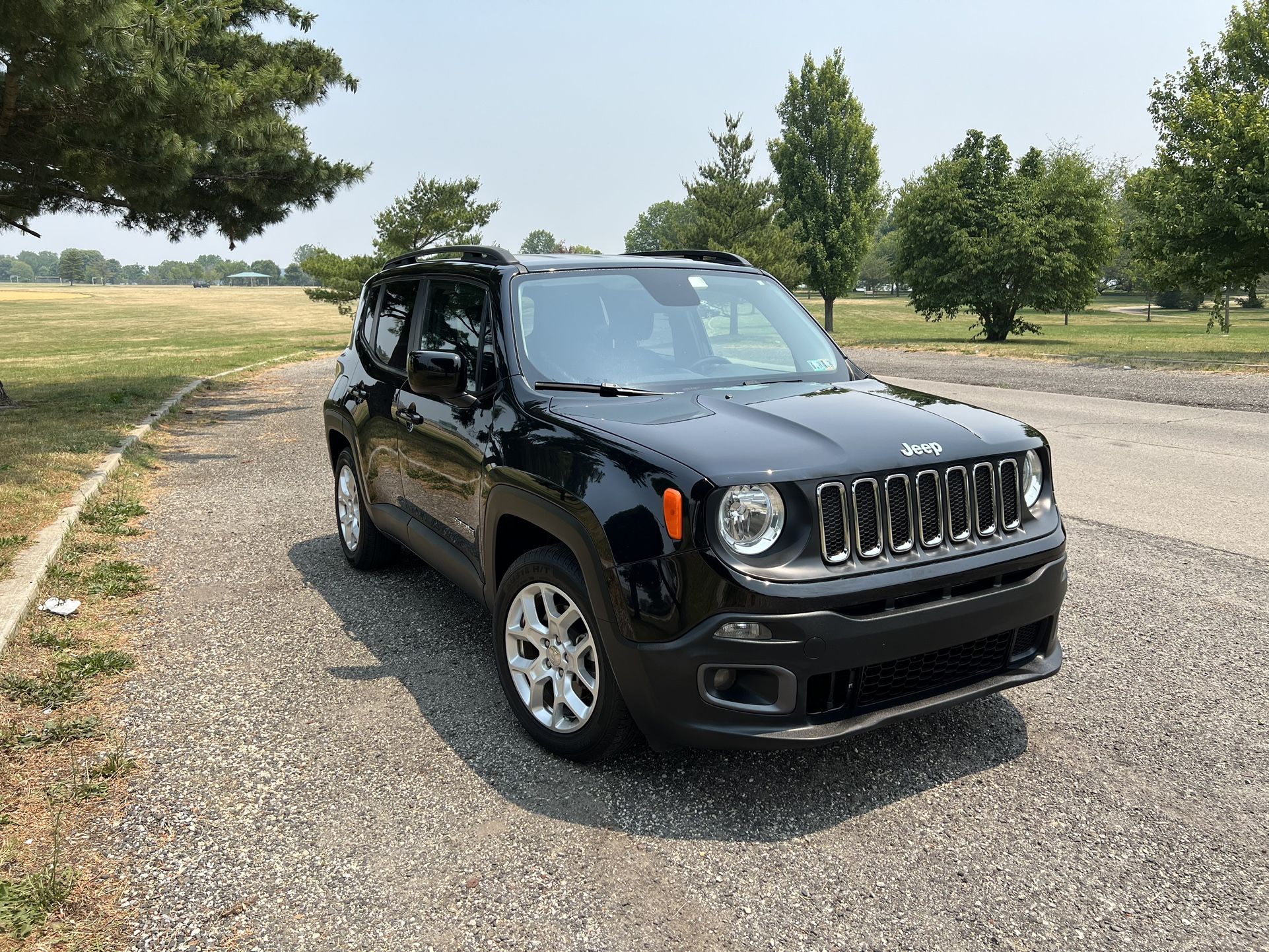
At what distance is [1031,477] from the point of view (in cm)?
360

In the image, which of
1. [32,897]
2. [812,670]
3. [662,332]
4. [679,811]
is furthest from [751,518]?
[32,897]

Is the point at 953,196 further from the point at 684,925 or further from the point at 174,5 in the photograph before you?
the point at 684,925

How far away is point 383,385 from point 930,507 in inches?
126

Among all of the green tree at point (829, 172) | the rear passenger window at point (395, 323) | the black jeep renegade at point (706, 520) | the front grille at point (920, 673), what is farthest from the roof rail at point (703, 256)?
the green tree at point (829, 172)

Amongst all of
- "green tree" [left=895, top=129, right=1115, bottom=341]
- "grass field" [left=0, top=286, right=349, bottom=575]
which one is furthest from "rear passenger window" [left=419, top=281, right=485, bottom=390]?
"green tree" [left=895, top=129, right=1115, bottom=341]

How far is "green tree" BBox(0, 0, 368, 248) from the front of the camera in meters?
9.30

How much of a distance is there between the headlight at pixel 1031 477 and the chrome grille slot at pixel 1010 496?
0.21 feet

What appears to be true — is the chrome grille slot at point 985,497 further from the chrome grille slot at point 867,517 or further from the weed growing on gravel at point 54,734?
the weed growing on gravel at point 54,734

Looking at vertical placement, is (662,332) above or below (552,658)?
above

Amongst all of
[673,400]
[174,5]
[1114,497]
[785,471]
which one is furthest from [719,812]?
[174,5]

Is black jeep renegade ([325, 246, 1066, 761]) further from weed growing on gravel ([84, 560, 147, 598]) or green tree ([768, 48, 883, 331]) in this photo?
green tree ([768, 48, 883, 331])

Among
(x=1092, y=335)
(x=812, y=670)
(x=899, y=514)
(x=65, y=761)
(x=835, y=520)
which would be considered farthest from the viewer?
(x=1092, y=335)

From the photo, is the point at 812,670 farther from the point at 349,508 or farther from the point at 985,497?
the point at 349,508

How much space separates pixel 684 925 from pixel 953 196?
126ft
